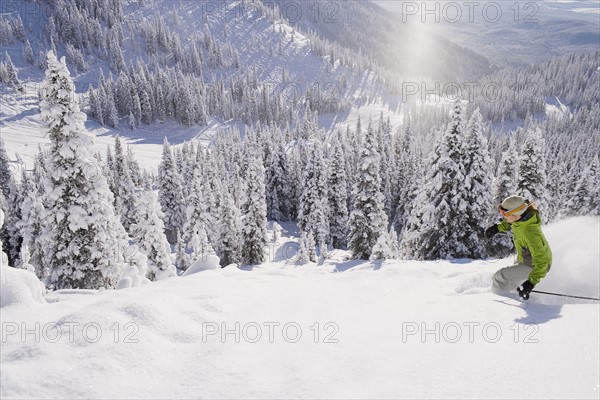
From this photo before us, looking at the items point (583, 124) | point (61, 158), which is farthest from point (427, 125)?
point (61, 158)

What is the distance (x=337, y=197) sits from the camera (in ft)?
156

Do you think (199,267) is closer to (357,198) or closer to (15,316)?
(15,316)

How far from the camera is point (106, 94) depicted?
409 feet

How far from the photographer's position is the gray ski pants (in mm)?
7227

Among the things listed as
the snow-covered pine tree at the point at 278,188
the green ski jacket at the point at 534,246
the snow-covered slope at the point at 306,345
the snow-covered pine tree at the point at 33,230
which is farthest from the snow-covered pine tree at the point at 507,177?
the snow-covered pine tree at the point at 278,188

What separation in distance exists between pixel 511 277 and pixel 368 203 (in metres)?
24.8

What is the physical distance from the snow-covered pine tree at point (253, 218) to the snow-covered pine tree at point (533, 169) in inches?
883

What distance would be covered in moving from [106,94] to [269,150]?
3324 inches

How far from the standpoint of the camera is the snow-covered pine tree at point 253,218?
121 ft

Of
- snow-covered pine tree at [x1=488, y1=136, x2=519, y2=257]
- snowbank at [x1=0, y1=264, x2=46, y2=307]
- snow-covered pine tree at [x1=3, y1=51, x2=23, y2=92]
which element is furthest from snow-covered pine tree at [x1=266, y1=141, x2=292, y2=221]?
snow-covered pine tree at [x1=3, y1=51, x2=23, y2=92]

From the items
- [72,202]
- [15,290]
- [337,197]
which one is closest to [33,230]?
[72,202]

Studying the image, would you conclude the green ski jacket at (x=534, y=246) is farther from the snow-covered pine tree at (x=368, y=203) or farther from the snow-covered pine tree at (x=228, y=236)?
the snow-covered pine tree at (x=228, y=236)

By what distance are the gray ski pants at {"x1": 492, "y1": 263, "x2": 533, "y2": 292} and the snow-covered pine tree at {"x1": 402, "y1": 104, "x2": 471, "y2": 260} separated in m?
15.8

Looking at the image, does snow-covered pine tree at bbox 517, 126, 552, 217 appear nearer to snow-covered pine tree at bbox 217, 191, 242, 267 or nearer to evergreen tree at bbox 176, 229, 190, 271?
snow-covered pine tree at bbox 217, 191, 242, 267
